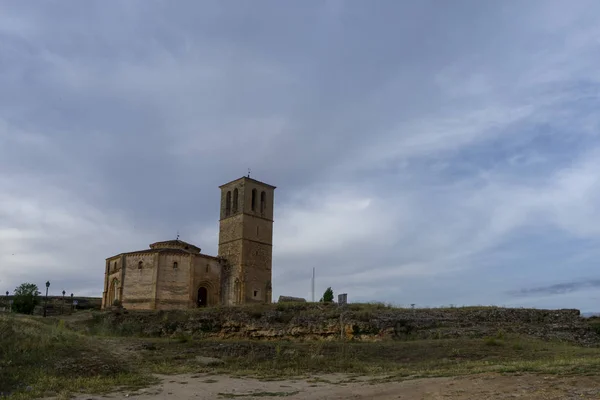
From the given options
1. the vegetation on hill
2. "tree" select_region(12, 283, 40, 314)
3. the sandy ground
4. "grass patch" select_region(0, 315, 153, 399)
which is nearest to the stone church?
"tree" select_region(12, 283, 40, 314)

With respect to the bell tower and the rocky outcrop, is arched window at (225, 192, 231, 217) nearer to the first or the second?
the bell tower

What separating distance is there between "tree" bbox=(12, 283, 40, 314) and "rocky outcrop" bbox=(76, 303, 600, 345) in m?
14.6

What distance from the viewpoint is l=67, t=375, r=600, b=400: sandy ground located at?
9.34 metres

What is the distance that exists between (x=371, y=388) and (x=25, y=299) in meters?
36.5

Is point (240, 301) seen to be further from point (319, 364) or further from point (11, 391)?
point (11, 391)

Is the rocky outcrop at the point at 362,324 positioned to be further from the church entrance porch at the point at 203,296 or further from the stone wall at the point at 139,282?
the church entrance porch at the point at 203,296

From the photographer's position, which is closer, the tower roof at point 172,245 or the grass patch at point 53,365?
the grass patch at point 53,365

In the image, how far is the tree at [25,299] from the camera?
3956 cm

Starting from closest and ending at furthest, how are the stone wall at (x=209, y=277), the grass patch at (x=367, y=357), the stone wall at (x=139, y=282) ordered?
the grass patch at (x=367, y=357) → the stone wall at (x=139, y=282) → the stone wall at (x=209, y=277)

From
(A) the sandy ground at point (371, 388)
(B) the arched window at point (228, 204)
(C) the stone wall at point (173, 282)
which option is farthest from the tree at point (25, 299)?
(A) the sandy ground at point (371, 388)

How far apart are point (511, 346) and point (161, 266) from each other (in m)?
27.8

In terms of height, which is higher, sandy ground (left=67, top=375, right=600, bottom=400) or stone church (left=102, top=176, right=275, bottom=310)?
stone church (left=102, top=176, right=275, bottom=310)

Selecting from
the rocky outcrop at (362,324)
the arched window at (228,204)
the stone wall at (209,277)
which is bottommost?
the rocky outcrop at (362,324)

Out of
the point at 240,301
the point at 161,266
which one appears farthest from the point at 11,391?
the point at 240,301
